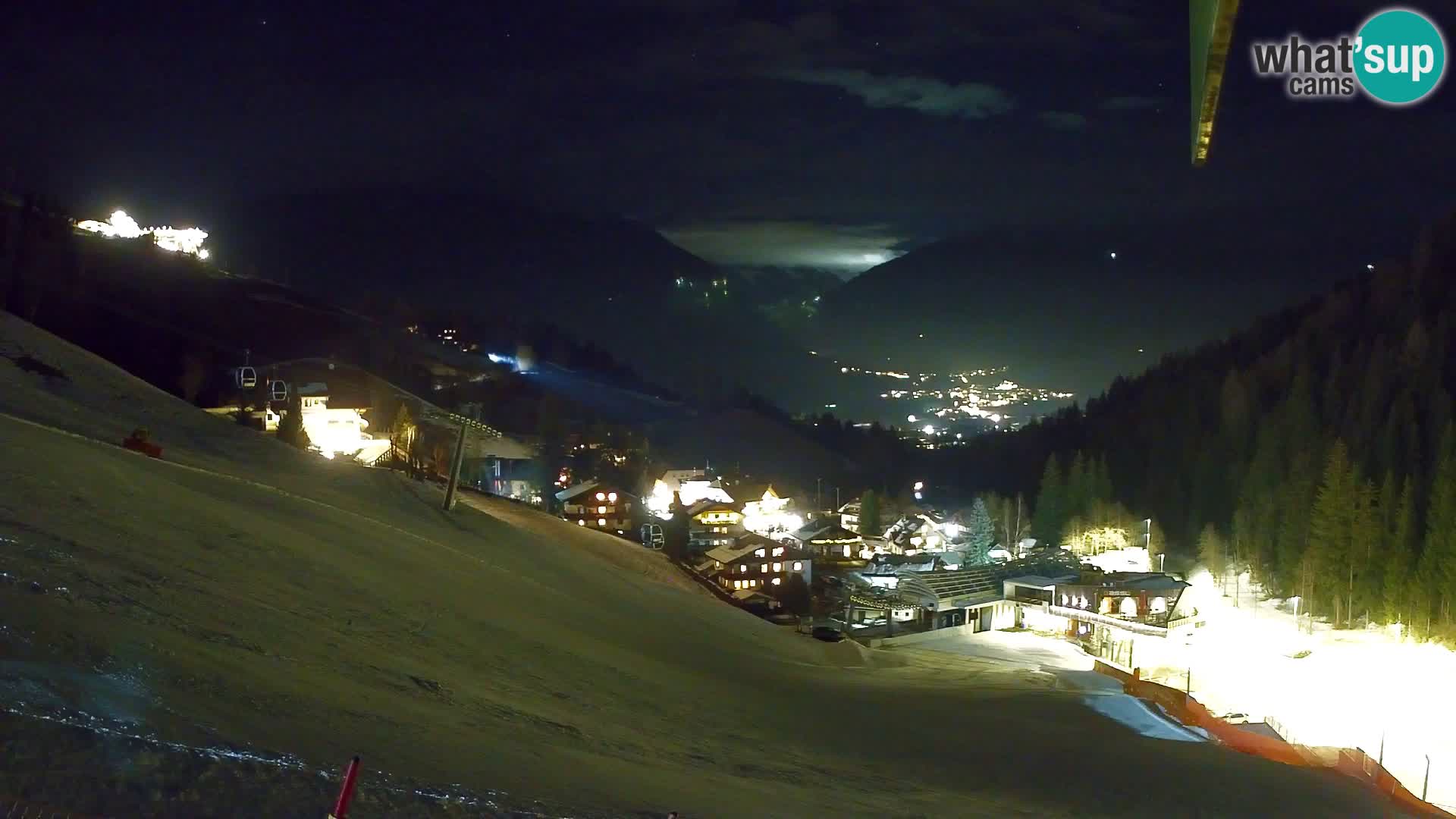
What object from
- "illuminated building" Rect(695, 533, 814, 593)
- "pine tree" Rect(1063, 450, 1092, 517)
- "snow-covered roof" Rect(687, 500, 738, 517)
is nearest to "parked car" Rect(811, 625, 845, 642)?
"illuminated building" Rect(695, 533, 814, 593)

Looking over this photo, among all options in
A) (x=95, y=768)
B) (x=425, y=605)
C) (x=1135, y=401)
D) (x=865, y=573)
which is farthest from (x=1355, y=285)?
(x=95, y=768)

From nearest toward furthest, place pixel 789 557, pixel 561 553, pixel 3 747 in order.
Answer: pixel 3 747, pixel 561 553, pixel 789 557

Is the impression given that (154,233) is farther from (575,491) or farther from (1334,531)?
(1334,531)

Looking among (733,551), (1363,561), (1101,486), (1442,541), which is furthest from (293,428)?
(1101,486)

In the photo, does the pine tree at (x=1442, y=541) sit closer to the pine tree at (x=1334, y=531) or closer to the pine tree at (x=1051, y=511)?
A: the pine tree at (x=1334, y=531)

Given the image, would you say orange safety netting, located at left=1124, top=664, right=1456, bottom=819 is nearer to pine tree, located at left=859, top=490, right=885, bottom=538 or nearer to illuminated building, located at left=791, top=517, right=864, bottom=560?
illuminated building, located at left=791, top=517, right=864, bottom=560

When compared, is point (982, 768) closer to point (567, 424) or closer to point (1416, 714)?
point (1416, 714)
